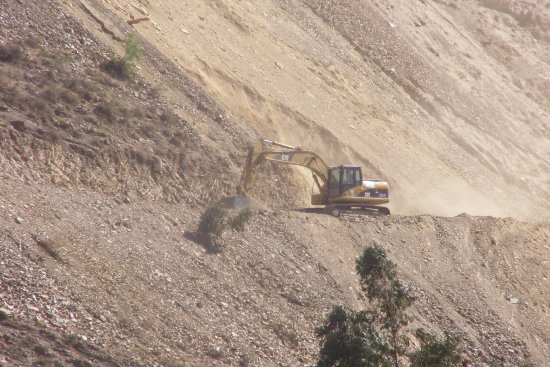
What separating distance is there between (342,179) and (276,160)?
9.62 feet

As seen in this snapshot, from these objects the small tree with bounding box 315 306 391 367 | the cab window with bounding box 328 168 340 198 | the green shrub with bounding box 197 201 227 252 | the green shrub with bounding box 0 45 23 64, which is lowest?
the green shrub with bounding box 0 45 23 64

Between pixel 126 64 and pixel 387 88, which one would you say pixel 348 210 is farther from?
pixel 387 88

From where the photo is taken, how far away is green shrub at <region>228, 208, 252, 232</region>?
17703 mm

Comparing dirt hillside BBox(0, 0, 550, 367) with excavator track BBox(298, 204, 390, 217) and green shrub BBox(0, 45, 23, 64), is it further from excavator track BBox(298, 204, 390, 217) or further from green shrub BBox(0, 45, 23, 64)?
excavator track BBox(298, 204, 390, 217)

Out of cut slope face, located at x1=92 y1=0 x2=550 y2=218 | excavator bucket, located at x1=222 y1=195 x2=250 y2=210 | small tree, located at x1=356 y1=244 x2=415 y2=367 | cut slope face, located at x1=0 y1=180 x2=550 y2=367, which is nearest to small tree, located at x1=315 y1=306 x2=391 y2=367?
small tree, located at x1=356 y1=244 x2=415 y2=367

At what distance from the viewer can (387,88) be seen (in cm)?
3678

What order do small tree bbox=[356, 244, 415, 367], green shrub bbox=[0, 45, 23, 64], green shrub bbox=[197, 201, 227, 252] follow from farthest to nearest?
green shrub bbox=[0, 45, 23, 64] → green shrub bbox=[197, 201, 227, 252] → small tree bbox=[356, 244, 415, 367]

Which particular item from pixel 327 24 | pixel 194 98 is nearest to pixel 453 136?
pixel 327 24

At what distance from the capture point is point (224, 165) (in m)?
21.5

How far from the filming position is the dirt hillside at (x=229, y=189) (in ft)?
41.9

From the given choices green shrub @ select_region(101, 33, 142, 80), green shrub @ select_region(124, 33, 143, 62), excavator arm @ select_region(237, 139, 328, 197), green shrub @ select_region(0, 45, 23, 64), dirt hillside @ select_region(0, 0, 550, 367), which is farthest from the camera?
green shrub @ select_region(124, 33, 143, 62)

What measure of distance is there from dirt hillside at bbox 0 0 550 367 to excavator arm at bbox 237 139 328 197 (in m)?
1.16

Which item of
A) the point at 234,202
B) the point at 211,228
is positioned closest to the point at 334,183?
the point at 234,202

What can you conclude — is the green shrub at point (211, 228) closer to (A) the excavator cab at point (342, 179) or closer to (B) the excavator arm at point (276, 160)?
(B) the excavator arm at point (276, 160)
